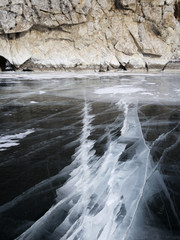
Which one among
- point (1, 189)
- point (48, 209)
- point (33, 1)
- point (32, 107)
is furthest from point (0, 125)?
point (33, 1)

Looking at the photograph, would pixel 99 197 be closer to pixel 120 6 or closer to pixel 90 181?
pixel 90 181

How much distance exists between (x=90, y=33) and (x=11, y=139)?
893 inches

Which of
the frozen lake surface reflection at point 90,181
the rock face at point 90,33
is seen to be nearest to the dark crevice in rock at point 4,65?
the rock face at point 90,33

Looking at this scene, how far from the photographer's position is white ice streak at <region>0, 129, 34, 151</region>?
258 centimetres

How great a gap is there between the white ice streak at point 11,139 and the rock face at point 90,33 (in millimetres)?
19113

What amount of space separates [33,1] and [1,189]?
2247 centimetres

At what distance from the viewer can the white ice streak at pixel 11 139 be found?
101 inches

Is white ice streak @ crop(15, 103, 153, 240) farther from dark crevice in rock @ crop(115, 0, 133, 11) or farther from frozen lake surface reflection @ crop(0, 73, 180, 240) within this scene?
dark crevice in rock @ crop(115, 0, 133, 11)

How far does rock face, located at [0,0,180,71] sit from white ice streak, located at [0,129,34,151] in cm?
1911

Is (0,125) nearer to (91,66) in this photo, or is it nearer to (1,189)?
(1,189)

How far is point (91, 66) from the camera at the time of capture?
2212cm

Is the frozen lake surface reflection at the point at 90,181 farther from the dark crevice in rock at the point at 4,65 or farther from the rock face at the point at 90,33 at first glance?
the dark crevice in rock at the point at 4,65

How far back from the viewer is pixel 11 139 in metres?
2.78

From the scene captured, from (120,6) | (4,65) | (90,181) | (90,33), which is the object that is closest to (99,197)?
(90,181)
